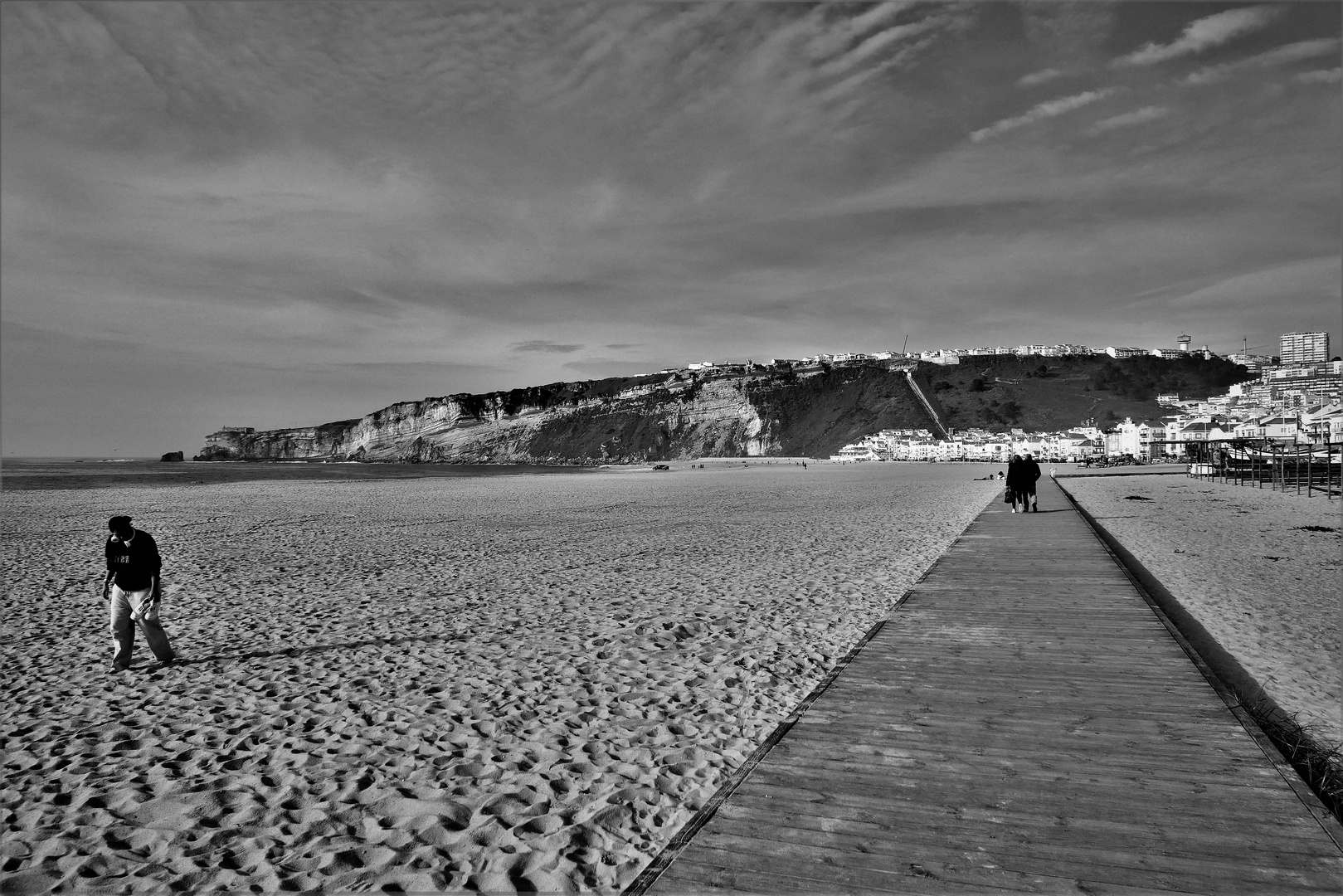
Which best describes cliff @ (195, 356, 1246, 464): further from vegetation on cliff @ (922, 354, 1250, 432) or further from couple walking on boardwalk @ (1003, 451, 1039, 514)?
couple walking on boardwalk @ (1003, 451, 1039, 514)

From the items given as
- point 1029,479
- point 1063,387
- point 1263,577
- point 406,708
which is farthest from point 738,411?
point 406,708

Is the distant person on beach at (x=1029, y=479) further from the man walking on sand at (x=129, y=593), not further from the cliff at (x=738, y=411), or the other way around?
the cliff at (x=738, y=411)

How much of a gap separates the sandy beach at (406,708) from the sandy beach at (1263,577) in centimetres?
355

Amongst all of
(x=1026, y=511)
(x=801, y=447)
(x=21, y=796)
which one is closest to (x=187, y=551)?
(x=21, y=796)

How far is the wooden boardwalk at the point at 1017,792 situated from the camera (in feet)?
9.02

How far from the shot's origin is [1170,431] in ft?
283

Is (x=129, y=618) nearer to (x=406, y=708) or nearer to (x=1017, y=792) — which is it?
(x=406, y=708)

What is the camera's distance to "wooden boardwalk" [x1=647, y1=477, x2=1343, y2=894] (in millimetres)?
2748

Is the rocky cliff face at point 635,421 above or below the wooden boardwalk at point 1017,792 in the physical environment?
above

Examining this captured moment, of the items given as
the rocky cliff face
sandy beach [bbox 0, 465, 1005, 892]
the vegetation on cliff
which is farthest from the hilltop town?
sandy beach [bbox 0, 465, 1005, 892]

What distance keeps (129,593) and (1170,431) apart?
102 metres

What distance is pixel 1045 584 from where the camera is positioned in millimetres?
8547

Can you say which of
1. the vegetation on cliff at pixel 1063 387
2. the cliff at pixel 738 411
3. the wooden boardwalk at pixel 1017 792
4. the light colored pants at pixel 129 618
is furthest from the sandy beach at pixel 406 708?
the vegetation on cliff at pixel 1063 387

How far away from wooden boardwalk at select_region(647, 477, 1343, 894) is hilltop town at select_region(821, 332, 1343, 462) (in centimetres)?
5223
